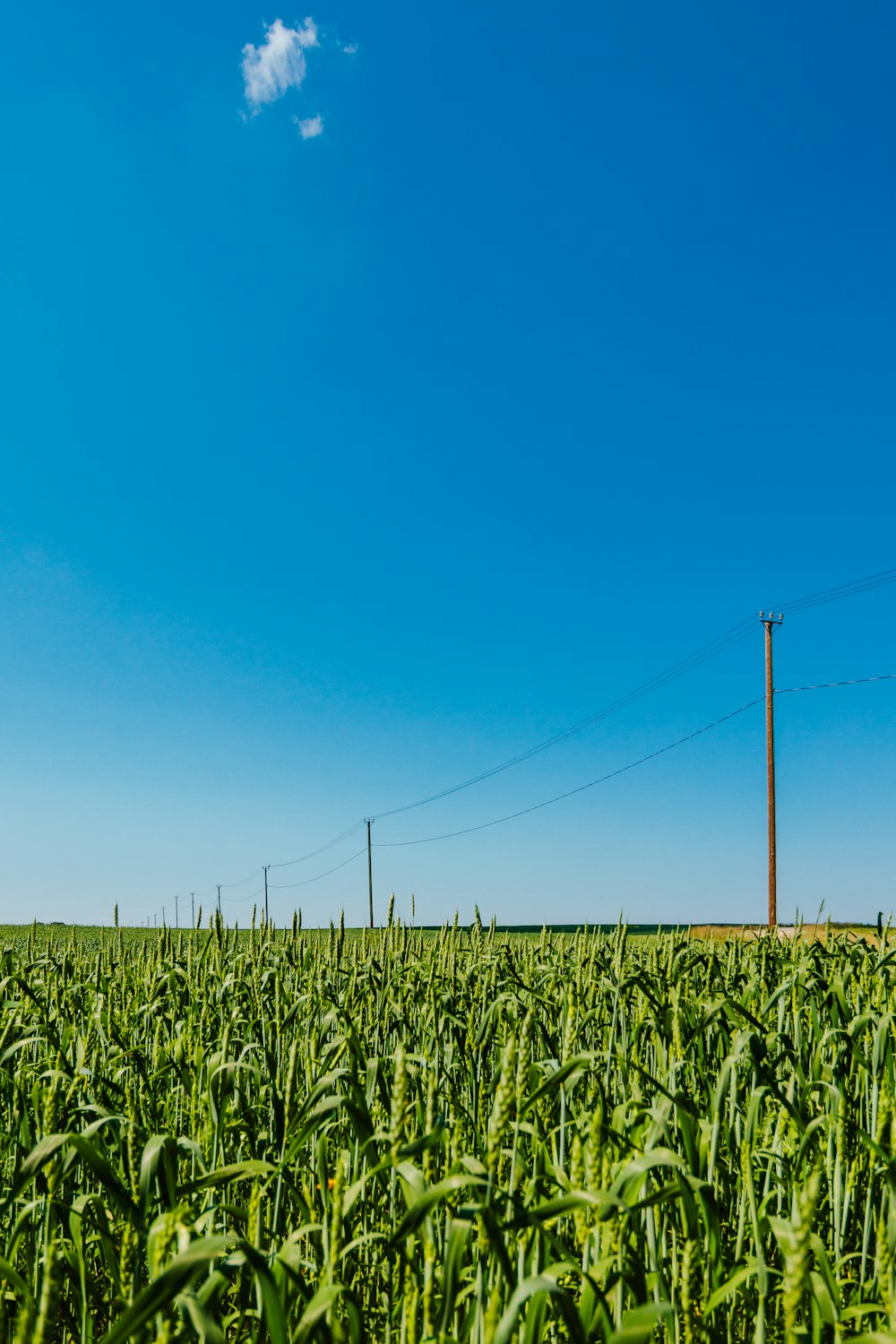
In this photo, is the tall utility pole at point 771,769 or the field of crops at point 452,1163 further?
the tall utility pole at point 771,769

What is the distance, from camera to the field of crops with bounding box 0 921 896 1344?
4.52 ft

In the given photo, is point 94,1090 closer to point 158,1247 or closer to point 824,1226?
point 158,1247

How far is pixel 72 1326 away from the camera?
216 cm

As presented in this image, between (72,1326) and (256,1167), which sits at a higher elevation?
(256,1167)

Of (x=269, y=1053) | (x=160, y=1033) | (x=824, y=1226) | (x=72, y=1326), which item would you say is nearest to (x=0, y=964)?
(x=160, y=1033)

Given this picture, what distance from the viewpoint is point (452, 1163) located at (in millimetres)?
1918

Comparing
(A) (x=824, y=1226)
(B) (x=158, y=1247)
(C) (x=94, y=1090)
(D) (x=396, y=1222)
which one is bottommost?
(A) (x=824, y=1226)

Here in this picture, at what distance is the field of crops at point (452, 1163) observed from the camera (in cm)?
138

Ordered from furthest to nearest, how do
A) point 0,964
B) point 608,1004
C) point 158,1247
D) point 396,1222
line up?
point 0,964 < point 608,1004 < point 396,1222 < point 158,1247

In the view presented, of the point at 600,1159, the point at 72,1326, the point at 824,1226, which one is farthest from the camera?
the point at 824,1226

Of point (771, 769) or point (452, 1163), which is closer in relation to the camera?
point (452, 1163)

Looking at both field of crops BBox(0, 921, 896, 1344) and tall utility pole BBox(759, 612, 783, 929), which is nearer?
field of crops BBox(0, 921, 896, 1344)

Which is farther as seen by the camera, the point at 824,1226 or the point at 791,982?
the point at 791,982

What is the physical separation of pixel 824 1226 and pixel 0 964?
490 centimetres
